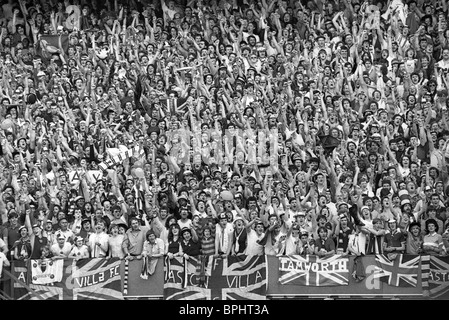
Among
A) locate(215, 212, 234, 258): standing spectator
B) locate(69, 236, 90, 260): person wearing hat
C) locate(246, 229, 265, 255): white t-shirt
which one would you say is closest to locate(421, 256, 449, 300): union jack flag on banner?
locate(246, 229, 265, 255): white t-shirt

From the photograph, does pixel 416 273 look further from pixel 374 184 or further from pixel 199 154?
pixel 199 154

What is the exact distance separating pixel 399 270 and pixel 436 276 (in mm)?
629

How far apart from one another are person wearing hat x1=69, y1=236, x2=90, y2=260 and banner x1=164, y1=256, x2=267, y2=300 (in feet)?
5.22

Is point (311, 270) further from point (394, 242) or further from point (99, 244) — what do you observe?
point (99, 244)

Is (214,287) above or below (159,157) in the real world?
below

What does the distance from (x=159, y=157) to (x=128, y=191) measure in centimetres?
130

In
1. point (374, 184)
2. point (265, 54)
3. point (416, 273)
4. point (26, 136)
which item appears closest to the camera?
point (416, 273)

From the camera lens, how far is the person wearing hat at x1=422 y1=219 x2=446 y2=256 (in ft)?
71.6

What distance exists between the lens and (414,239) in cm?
2223

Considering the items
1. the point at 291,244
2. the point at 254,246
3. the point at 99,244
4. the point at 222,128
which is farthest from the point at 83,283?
the point at 222,128

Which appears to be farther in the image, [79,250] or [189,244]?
[79,250]

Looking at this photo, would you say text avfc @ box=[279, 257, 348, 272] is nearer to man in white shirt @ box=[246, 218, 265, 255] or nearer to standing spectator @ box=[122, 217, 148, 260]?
man in white shirt @ box=[246, 218, 265, 255]

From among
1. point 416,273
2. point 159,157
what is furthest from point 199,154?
point 416,273

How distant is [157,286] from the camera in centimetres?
2202
